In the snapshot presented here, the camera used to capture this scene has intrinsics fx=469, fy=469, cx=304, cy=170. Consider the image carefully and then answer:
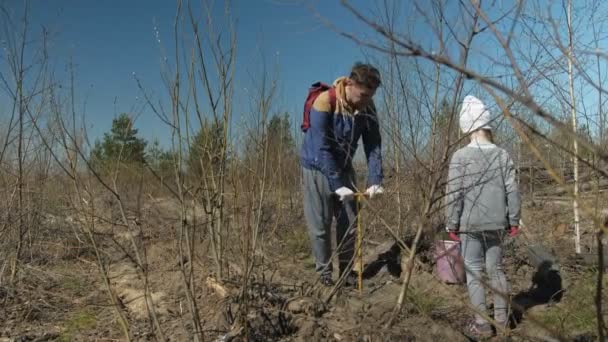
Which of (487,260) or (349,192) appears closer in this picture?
(487,260)

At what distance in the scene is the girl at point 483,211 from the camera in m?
2.68

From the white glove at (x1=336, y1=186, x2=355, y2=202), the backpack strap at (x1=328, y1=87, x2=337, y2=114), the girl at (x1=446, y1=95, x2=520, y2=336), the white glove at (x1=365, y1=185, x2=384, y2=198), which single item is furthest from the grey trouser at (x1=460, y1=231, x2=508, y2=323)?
the backpack strap at (x1=328, y1=87, x2=337, y2=114)

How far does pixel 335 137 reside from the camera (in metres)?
3.15

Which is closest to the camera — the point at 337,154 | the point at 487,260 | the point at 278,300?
the point at 278,300

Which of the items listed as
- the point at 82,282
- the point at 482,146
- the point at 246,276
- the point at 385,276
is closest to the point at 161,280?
the point at 82,282

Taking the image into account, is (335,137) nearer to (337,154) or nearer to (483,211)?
(337,154)

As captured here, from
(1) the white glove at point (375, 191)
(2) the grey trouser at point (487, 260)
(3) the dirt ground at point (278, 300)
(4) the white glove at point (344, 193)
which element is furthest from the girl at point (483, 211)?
(4) the white glove at point (344, 193)

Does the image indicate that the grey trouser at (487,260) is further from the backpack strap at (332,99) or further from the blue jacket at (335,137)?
the backpack strap at (332,99)

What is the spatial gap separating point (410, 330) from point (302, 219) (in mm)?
4594

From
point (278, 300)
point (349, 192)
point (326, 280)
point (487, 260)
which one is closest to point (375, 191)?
point (349, 192)

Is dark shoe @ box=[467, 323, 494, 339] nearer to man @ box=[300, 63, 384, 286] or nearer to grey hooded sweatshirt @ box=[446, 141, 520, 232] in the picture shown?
grey hooded sweatshirt @ box=[446, 141, 520, 232]

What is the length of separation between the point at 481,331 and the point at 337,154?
1443 mm

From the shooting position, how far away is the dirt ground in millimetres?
2455

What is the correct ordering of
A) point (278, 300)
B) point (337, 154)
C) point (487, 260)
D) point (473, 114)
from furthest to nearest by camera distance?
1. point (337, 154)
2. point (487, 260)
3. point (278, 300)
4. point (473, 114)
